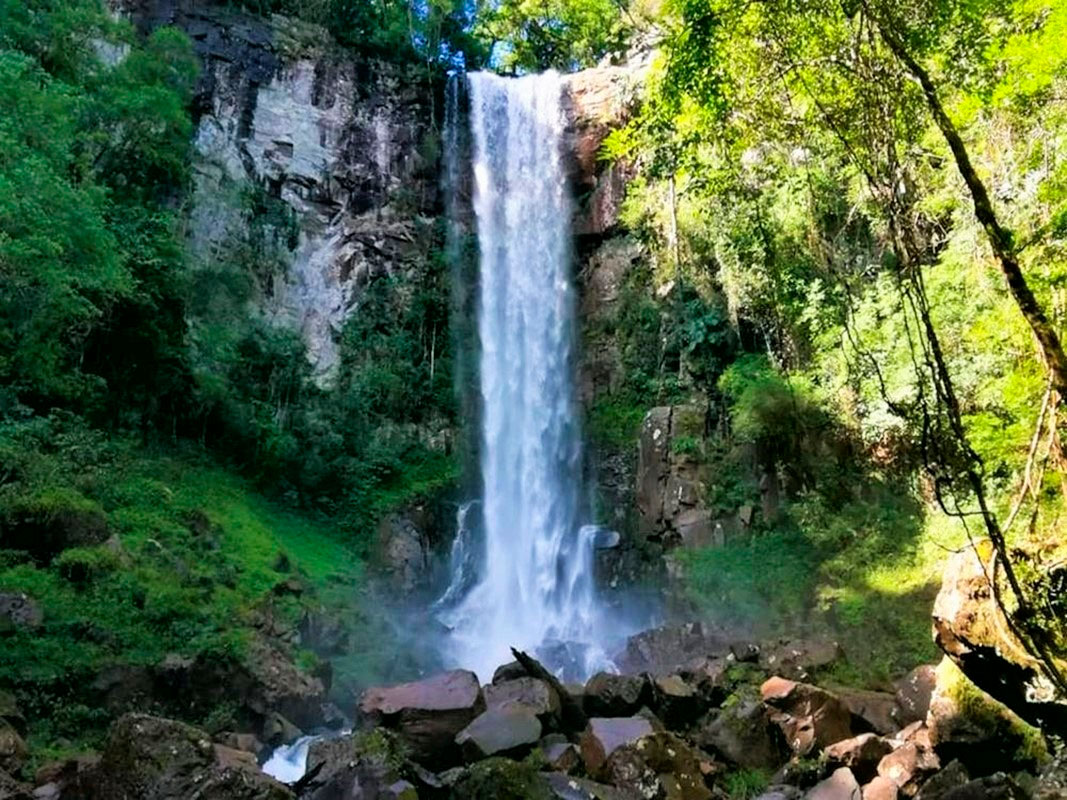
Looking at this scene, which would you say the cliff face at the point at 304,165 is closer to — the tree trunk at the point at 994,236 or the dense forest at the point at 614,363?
the dense forest at the point at 614,363

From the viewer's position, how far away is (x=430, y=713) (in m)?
8.23

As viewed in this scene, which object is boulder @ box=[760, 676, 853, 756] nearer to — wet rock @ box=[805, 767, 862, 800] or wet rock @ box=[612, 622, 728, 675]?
wet rock @ box=[805, 767, 862, 800]

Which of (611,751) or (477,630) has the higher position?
(611,751)

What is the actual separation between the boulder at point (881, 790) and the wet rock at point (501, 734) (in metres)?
2.92

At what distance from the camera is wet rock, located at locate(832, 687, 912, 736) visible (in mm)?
8635

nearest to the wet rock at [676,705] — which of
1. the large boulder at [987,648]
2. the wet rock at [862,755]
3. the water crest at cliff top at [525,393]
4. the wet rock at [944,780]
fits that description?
the wet rock at [862,755]

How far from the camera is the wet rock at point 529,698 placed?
8273mm

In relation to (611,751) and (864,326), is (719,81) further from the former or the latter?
(864,326)

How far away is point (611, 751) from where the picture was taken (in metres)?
7.12

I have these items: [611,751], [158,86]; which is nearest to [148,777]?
[611,751]

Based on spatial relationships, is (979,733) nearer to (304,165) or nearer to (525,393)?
(525,393)

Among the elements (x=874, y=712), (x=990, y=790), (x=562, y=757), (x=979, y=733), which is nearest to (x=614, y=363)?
(x=874, y=712)

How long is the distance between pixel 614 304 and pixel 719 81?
49.5 ft

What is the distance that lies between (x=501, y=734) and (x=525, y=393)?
1296cm
